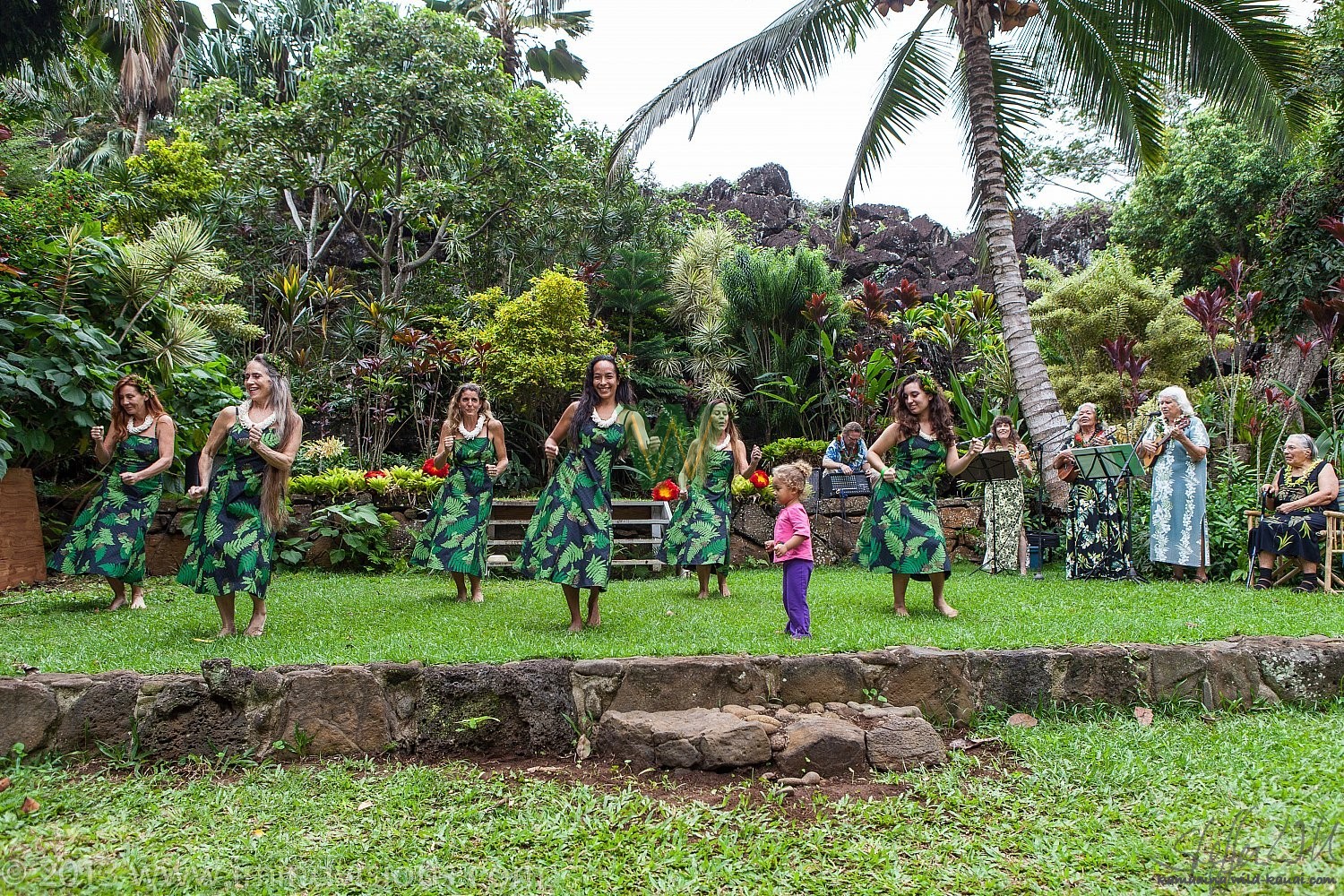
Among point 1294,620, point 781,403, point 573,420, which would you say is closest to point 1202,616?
point 1294,620

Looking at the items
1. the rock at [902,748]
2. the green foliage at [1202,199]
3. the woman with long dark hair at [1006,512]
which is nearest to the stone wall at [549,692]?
the rock at [902,748]

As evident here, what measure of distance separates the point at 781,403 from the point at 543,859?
41.7ft

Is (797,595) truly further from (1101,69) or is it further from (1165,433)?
(1101,69)

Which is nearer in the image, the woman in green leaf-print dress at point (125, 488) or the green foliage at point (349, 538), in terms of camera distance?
the woman in green leaf-print dress at point (125, 488)

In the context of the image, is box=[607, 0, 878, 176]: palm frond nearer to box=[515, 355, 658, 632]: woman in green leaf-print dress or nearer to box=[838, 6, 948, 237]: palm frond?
box=[838, 6, 948, 237]: palm frond

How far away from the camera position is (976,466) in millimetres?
9078

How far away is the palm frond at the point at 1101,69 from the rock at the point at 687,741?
995 cm

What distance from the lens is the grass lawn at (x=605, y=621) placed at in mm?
4699

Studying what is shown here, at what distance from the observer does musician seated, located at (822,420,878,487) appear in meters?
11.0

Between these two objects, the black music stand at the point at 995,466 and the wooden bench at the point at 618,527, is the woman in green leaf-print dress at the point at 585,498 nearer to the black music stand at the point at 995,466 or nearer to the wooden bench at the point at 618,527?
the wooden bench at the point at 618,527

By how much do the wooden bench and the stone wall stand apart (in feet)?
18.1

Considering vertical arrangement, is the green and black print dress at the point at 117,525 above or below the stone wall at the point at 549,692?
above

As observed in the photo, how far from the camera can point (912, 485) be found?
6.29 meters

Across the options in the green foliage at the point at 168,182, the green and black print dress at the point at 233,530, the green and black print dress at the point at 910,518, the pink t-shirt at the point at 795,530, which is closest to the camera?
the green and black print dress at the point at 233,530
